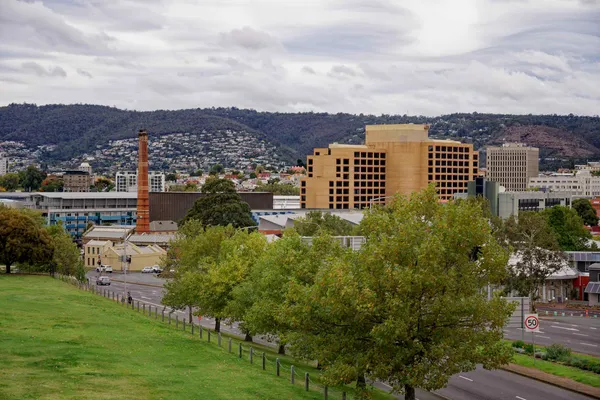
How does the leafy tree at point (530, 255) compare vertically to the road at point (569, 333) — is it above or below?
above

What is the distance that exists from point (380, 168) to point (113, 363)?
15429cm

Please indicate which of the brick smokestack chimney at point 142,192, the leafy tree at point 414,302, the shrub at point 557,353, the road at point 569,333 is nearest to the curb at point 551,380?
the shrub at point 557,353

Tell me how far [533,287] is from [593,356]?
29979 mm

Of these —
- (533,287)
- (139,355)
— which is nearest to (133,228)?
(533,287)

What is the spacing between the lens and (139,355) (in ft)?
117

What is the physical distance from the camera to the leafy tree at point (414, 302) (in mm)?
32625

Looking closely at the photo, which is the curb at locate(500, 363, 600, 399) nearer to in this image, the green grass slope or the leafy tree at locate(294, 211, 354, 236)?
the green grass slope

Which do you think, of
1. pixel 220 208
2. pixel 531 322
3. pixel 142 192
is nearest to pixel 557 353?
pixel 531 322

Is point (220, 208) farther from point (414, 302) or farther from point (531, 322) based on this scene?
point (414, 302)

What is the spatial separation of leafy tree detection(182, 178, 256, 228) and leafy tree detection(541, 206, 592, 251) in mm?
41638

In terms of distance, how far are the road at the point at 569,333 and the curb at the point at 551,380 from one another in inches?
334

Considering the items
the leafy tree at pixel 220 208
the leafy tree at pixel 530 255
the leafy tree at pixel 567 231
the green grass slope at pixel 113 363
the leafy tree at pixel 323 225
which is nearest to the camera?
the green grass slope at pixel 113 363

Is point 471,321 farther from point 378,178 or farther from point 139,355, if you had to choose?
point 378,178

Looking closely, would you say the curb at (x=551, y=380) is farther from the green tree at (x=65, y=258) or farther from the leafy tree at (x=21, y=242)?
the green tree at (x=65, y=258)
